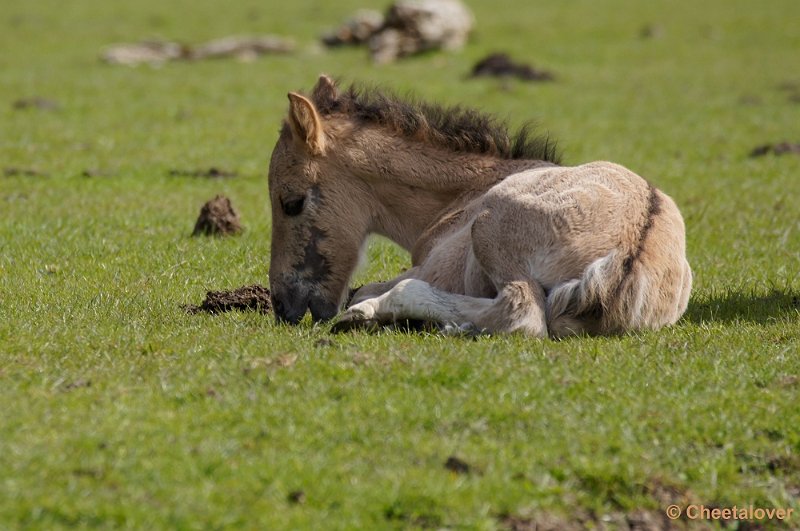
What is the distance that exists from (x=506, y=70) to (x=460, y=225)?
17.6m

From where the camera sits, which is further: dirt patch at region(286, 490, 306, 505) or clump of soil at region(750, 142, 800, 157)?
clump of soil at region(750, 142, 800, 157)

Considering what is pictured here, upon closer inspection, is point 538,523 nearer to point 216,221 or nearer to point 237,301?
point 237,301

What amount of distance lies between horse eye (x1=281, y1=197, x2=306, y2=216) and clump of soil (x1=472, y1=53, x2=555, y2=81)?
56.1 ft

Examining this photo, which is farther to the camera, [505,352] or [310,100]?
[310,100]

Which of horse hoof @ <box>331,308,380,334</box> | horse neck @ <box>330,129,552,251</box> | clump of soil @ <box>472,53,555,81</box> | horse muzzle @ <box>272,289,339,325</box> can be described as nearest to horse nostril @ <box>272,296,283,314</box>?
horse muzzle @ <box>272,289,339,325</box>

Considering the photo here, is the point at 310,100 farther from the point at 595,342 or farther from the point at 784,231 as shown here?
the point at 784,231

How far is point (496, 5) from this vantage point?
3956 cm

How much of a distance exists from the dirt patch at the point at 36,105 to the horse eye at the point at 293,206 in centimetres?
1321

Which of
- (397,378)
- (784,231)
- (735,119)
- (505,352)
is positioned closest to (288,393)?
(397,378)

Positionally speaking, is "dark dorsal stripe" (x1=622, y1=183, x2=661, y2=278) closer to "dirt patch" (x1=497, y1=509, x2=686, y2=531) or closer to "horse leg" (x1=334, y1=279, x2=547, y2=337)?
"horse leg" (x1=334, y1=279, x2=547, y2=337)

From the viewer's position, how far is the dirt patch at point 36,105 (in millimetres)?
20844

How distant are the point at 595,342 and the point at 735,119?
14.7 m

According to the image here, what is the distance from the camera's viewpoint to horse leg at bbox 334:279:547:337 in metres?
7.61

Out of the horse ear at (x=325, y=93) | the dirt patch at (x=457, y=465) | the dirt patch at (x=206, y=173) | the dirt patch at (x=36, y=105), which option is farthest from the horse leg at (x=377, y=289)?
the dirt patch at (x=36, y=105)
